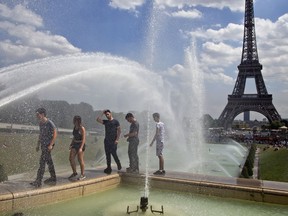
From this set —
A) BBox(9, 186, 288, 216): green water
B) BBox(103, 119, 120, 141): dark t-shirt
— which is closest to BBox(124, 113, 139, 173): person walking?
BBox(103, 119, 120, 141): dark t-shirt

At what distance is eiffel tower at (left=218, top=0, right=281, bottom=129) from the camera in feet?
250

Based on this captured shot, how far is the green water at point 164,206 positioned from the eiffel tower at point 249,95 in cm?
6915

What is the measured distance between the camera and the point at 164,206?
712 centimetres

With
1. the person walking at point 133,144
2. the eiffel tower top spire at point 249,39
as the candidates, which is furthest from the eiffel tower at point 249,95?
the person walking at point 133,144

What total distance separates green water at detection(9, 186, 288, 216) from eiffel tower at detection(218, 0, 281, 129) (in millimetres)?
69147

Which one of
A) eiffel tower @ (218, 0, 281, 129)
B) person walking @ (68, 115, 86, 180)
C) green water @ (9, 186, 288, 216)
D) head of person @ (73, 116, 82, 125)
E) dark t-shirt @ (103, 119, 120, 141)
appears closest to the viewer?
green water @ (9, 186, 288, 216)

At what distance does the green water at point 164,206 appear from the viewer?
6547 millimetres

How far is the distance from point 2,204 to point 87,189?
226cm

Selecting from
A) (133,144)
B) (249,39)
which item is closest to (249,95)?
(249,39)

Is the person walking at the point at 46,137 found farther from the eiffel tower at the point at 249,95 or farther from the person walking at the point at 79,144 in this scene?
the eiffel tower at the point at 249,95

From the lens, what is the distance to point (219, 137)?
2478 inches

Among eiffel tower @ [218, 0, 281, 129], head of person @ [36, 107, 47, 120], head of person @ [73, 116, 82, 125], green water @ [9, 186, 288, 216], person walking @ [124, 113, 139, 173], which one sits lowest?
green water @ [9, 186, 288, 216]

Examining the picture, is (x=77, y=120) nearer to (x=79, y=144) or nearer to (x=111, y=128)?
(x=79, y=144)

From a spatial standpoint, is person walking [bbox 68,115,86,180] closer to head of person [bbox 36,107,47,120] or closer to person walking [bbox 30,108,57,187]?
person walking [bbox 30,108,57,187]
